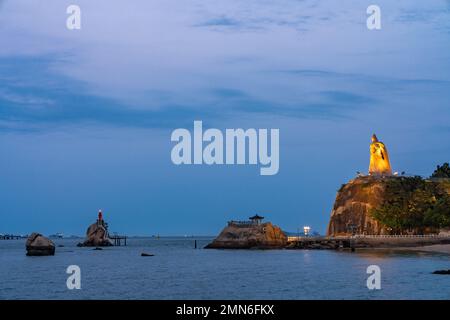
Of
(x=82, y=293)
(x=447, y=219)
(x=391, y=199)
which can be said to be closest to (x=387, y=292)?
(x=82, y=293)

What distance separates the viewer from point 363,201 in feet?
566

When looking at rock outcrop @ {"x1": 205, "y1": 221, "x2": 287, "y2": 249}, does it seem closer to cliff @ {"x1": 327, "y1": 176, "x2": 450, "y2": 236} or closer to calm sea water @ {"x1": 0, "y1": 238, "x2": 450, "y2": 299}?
cliff @ {"x1": 327, "y1": 176, "x2": 450, "y2": 236}

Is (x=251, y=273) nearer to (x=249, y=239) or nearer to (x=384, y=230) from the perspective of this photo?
(x=249, y=239)

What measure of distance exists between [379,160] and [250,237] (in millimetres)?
54919

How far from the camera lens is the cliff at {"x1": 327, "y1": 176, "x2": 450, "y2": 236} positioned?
166 m

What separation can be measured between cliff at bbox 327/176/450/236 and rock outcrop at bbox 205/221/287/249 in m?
19.0

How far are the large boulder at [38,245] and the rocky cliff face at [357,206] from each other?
78.6 meters

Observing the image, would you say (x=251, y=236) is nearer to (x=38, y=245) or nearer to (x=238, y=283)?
(x=38, y=245)

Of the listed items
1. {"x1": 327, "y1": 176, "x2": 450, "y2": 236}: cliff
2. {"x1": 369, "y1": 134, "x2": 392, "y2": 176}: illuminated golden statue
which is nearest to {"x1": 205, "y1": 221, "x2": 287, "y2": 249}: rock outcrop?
{"x1": 327, "y1": 176, "x2": 450, "y2": 236}: cliff

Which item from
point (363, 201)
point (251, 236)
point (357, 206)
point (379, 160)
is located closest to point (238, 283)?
point (251, 236)

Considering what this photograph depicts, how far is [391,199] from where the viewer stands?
16075 centimetres

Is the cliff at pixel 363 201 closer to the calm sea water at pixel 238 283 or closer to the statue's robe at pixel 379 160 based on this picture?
the statue's robe at pixel 379 160

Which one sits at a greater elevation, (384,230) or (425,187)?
(425,187)
